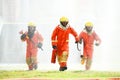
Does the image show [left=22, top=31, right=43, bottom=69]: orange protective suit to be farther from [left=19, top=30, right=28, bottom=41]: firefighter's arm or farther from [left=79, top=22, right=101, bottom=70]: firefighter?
[left=79, top=22, right=101, bottom=70]: firefighter

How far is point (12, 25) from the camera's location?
213 cm

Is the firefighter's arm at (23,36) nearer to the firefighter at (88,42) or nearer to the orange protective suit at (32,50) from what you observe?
the orange protective suit at (32,50)

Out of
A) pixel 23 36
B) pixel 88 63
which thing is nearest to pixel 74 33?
pixel 88 63

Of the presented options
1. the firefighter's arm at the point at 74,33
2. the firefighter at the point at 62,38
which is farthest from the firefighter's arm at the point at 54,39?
the firefighter's arm at the point at 74,33

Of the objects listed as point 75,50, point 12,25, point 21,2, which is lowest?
point 75,50

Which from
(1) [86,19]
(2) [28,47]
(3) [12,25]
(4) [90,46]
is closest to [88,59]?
(4) [90,46]

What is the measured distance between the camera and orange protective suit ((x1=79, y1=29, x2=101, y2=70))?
216 centimetres

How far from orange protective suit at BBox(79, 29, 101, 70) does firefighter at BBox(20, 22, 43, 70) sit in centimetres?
28

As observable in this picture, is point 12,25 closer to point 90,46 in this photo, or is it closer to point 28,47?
point 28,47

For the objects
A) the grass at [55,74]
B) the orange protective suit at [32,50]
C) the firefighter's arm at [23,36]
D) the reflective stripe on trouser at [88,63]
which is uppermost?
the firefighter's arm at [23,36]

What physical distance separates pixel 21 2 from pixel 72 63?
0.50 m

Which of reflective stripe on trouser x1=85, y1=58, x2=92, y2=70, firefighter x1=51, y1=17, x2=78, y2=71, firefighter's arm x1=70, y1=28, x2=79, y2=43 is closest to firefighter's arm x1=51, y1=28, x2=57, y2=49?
firefighter x1=51, y1=17, x2=78, y2=71

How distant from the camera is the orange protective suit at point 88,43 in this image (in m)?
2.16

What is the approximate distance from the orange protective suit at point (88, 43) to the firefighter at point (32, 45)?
0.90 feet
